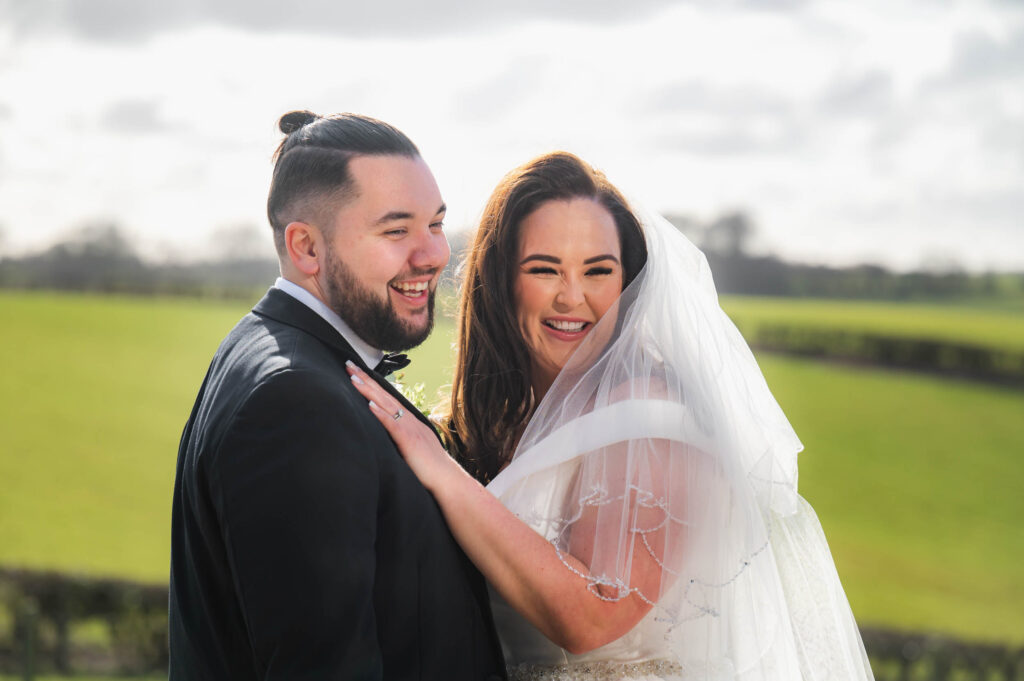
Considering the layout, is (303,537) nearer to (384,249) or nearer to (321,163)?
(384,249)

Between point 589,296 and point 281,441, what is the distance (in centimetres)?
182

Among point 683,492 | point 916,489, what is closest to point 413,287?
point 683,492

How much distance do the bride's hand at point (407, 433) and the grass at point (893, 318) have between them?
46.9 meters

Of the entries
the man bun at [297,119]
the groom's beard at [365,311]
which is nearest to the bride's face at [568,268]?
the groom's beard at [365,311]

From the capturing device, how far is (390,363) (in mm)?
3121

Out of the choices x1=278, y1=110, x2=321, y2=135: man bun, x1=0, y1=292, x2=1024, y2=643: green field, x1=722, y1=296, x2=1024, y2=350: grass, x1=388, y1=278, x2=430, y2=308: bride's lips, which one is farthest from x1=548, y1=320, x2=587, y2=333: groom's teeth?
x1=722, y1=296, x2=1024, y2=350: grass

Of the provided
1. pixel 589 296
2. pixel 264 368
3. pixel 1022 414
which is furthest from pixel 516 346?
pixel 1022 414

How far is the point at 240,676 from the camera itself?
2.57 meters

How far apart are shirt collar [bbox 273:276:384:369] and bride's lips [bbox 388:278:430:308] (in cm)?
19

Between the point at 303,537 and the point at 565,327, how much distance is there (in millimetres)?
1905

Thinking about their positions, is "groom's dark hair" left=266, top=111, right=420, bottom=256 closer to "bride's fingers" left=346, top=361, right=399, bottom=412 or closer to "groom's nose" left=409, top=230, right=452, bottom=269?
Answer: "groom's nose" left=409, top=230, right=452, bottom=269

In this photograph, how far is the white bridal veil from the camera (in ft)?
10.1

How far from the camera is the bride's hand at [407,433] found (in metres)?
2.64

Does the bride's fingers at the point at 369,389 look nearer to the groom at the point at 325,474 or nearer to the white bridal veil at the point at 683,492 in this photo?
the groom at the point at 325,474
